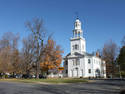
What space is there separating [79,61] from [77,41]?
24.1 ft

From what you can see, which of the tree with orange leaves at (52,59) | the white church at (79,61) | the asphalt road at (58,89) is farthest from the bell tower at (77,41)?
the asphalt road at (58,89)

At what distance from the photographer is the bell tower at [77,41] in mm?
59062

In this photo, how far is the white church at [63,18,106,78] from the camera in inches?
2244

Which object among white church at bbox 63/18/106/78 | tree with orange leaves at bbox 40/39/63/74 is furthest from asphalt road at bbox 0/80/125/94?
white church at bbox 63/18/106/78

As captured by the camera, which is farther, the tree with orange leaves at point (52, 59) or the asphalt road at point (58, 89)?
the tree with orange leaves at point (52, 59)

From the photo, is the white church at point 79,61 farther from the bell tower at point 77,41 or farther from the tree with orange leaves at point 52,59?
the tree with orange leaves at point 52,59

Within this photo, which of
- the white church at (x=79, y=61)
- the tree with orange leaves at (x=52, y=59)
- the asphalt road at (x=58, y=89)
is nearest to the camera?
the asphalt road at (x=58, y=89)

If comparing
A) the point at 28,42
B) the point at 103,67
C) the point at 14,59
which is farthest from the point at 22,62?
the point at 103,67

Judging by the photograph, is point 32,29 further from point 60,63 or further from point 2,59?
point 60,63

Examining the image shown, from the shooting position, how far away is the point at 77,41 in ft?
195

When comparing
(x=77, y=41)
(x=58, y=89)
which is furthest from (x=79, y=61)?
(x=58, y=89)

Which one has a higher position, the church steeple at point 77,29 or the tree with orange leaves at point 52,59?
the church steeple at point 77,29

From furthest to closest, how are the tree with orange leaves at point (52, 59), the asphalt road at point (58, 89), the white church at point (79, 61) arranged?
the white church at point (79, 61), the tree with orange leaves at point (52, 59), the asphalt road at point (58, 89)

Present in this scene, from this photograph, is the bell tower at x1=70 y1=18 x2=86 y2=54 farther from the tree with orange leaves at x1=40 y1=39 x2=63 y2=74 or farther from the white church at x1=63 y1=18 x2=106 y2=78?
the tree with orange leaves at x1=40 y1=39 x2=63 y2=74
